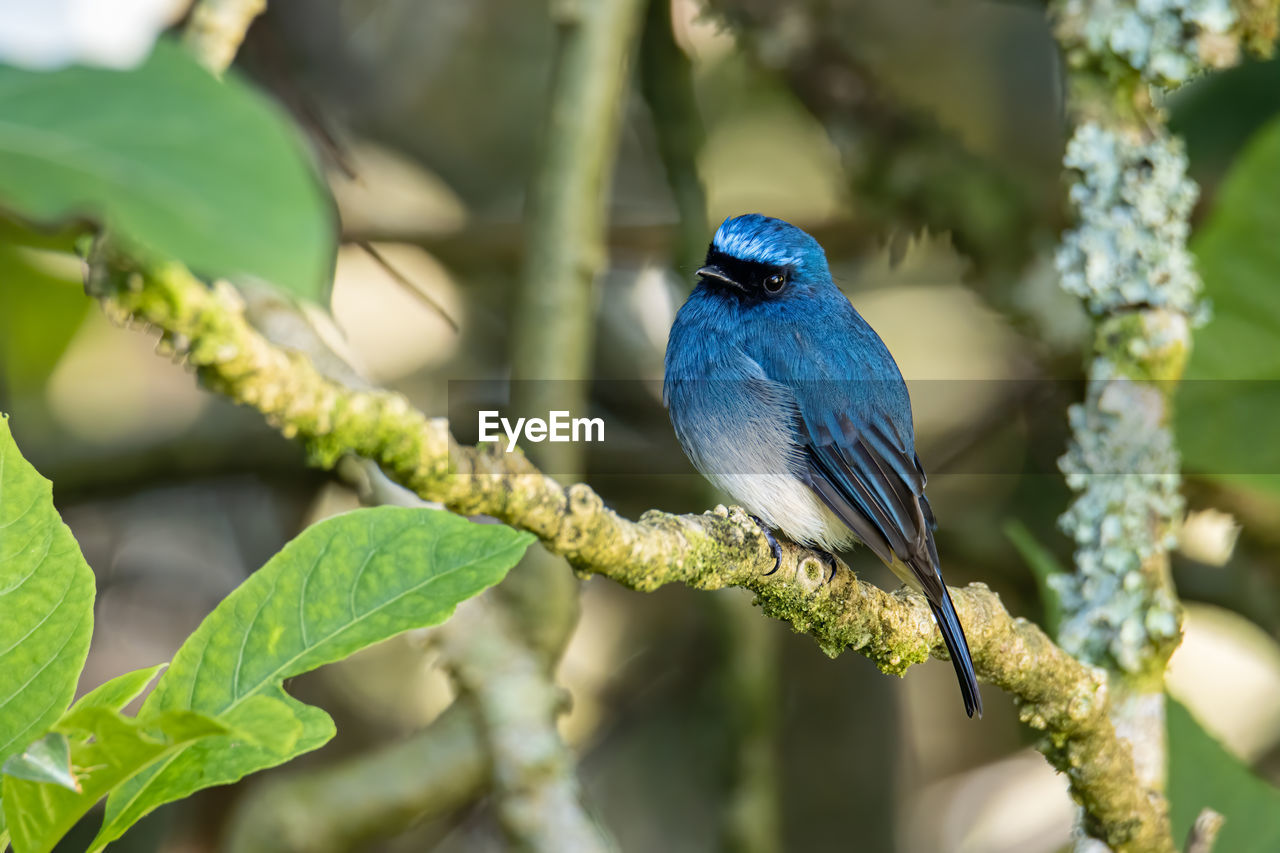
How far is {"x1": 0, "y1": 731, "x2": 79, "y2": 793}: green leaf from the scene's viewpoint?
0.69 metres

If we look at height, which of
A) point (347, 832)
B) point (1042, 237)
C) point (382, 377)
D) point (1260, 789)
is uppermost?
point (1042, 237)

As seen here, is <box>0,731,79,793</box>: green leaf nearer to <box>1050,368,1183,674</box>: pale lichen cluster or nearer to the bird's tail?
the bird's tail

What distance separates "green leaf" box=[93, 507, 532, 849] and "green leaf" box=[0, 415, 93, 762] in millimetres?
73

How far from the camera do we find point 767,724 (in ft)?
9.14

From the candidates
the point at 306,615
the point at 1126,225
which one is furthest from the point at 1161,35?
the point at 306,615

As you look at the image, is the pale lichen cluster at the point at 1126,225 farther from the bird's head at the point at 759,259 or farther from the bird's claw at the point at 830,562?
the bird's claw at the point at 830,562

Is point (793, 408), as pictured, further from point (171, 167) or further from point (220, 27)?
point (171, 167)

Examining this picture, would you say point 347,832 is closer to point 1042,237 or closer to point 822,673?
point 822,673

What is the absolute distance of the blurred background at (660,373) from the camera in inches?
116

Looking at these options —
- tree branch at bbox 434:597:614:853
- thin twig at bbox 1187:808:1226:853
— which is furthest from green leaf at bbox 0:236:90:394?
thin twig at bbox 1187:808:1226:853

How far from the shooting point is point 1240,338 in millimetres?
2420

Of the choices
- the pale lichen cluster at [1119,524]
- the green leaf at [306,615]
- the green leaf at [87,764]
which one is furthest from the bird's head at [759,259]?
the green leaf at [87,764]

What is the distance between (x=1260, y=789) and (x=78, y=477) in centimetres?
263

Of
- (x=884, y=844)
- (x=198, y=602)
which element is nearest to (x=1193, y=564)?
(x=884, y=844)
